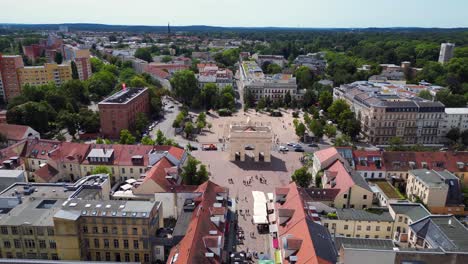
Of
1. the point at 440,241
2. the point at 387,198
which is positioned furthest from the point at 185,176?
the point at 440,241

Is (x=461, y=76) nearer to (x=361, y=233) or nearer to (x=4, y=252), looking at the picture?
(x=361, y=233)

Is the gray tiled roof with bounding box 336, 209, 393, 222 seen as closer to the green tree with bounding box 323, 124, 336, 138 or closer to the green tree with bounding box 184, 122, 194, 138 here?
the green tree with bounding box 323, 124, 336, 138

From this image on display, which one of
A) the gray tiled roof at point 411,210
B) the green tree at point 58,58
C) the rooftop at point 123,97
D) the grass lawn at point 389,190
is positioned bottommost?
the grass lawn at point 389,190

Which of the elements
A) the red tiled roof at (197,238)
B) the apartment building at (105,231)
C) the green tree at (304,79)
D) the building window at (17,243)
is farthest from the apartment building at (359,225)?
the green tree at (304,79)

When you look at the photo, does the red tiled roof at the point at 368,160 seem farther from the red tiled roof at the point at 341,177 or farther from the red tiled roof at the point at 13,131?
the red tiled roof at the point at 13,131

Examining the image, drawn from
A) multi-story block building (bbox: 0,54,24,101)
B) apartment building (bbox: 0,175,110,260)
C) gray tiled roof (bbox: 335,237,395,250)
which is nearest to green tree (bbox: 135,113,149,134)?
apartment building (bbox: 0,175,110,260)

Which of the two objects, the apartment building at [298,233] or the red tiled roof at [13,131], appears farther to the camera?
the red tiled roof at [13,131]

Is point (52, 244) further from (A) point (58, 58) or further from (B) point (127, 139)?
(A) point (58, 58)

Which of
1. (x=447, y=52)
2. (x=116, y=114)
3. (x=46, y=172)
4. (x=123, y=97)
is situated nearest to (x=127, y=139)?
(x=116, y=114)
